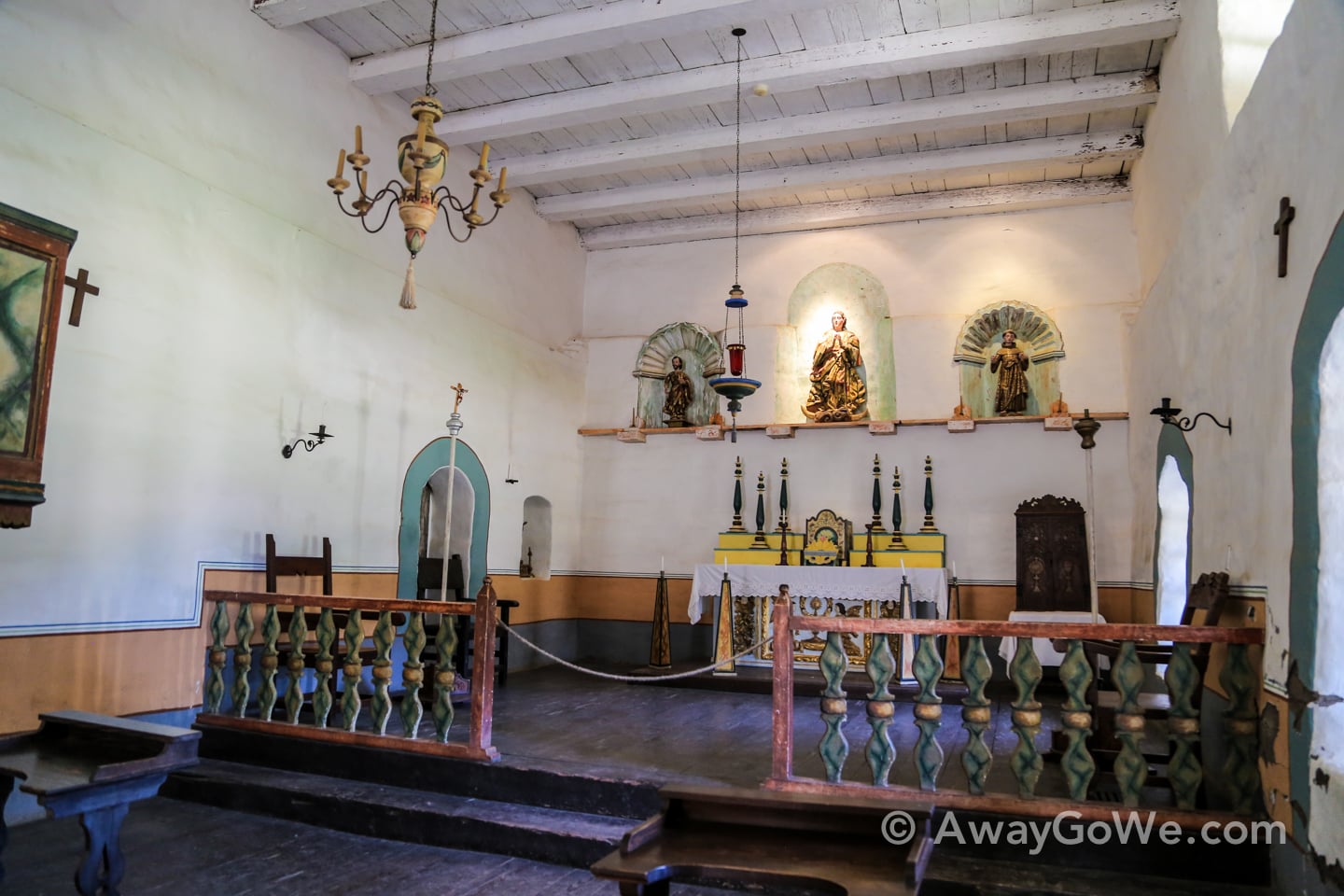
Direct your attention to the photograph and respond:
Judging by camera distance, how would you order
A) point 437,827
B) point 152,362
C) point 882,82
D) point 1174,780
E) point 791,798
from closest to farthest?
point 791,798, point 1174,780, point 437,827, point 152,362, point 882,82

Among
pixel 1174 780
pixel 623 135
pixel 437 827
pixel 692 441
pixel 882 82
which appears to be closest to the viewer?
pixel 1174 780

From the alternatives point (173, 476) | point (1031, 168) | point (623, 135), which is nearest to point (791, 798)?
point (173, 476)

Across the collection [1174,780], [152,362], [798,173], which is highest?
[798,173]

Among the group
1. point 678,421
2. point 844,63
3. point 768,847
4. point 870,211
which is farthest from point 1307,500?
point 678,421

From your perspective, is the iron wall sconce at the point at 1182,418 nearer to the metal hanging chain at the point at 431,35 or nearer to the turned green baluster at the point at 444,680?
the turned green baluster at the point at 444,680

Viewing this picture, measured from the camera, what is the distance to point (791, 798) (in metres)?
3.03

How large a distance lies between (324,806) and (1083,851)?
3.70 meters

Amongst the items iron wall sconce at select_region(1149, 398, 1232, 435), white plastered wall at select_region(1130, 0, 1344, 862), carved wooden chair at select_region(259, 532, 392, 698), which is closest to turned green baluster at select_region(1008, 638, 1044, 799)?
white plastered wall at select_region(1130, 0, 1344, 862)

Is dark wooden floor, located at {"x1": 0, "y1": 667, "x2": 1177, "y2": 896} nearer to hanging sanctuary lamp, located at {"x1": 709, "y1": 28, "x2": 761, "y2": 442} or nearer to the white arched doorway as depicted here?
the white arched doorway

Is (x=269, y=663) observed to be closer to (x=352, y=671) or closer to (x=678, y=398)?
(x=352, y=671)

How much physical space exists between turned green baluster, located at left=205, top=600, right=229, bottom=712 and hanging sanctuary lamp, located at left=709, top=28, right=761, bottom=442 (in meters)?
3.99

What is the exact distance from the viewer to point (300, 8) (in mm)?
6109

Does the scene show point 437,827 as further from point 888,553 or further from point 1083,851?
point 888,553

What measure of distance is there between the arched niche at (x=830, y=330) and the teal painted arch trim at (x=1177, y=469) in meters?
3.06
